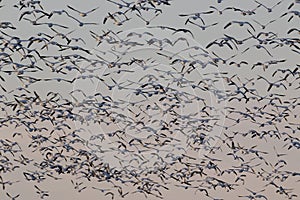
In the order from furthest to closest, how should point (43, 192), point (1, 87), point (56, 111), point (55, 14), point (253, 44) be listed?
point (43, 192) → point (56, 111) → point (1, 87) → point (253, 44) → point (55, 14)

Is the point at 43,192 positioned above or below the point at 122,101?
below

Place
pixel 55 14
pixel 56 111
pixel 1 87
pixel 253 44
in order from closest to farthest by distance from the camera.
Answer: pixel 55 14 → pixel 253 44 → pixel 1 87 → pixel 56 111

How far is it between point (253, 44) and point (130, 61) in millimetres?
1424

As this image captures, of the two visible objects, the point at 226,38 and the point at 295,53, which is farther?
the point at 295,53

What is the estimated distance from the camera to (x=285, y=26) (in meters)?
5.77

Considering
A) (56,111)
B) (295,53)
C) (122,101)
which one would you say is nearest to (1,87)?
(56,111)

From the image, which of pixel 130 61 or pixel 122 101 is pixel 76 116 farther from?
pixel 130 61

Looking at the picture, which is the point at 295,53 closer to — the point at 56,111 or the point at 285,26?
the point at 285,26

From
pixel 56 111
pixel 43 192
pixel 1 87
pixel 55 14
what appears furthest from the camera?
pixel 43 192

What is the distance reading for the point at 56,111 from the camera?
7109mm

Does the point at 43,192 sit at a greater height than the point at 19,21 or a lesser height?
lesser

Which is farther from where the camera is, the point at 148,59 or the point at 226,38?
the point at 148,59

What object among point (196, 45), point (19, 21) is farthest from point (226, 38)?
point (19, 21)

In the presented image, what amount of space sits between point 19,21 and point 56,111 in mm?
1526
